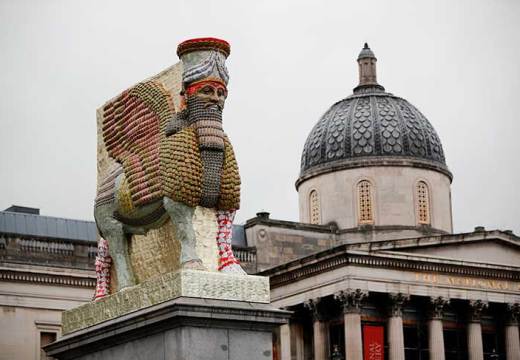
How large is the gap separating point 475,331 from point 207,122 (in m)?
43.2

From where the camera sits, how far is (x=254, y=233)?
66.4 meters

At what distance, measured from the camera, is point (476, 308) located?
6162cm

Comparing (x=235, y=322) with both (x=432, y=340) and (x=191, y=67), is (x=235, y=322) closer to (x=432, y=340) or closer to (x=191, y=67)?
(x=191, y=67)

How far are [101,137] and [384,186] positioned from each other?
45.6 metres

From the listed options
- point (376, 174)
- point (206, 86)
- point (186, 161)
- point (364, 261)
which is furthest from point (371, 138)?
point (186, 161)

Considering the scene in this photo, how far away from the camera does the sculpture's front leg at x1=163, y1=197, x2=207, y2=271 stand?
2034 centimetres

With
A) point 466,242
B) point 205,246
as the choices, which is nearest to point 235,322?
point 205,246

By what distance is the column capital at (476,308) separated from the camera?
6150 cm

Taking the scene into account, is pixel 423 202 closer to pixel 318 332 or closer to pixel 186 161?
pixel 318 332

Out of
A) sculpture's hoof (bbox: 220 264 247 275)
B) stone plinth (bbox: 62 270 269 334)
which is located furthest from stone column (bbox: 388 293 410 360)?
sculpture's hoof (bbox: 220 264 247 275)

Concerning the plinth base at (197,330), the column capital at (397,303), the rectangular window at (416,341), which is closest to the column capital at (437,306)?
the rectangular window at (416,341)

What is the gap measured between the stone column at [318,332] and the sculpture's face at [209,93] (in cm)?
3917

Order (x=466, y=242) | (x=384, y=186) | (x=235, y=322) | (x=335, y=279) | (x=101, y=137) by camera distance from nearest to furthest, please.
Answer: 1. (x=235, y=322)
2. (x=101, y=137)
3. (x=335, y=279)
4. (x=466, y=242)
5. (x=384, y=186)

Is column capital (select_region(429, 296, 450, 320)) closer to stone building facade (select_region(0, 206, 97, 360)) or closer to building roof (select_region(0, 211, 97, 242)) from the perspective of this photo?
stone building facade (select_region(0, 206, 97, 360))
